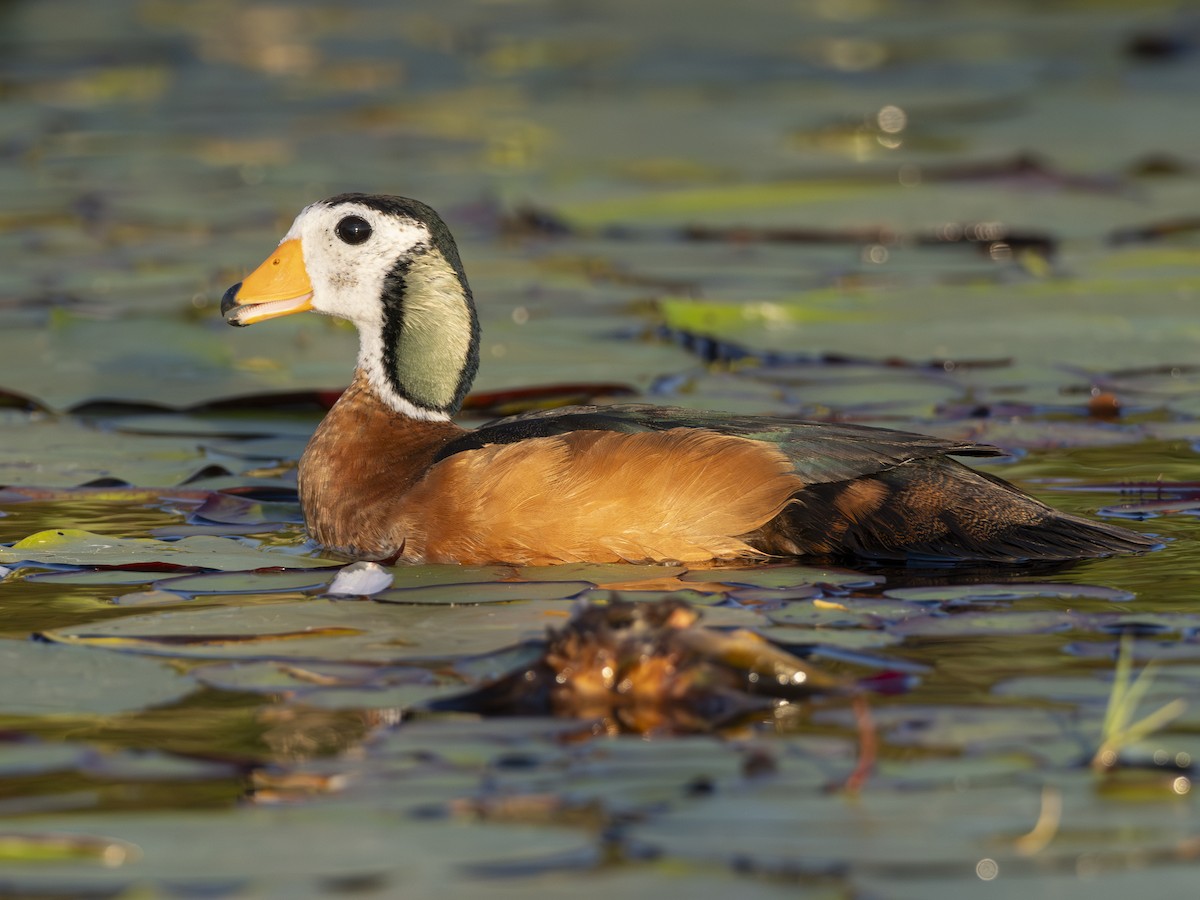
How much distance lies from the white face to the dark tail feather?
5.71ft

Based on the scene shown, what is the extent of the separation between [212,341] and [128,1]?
1424cm

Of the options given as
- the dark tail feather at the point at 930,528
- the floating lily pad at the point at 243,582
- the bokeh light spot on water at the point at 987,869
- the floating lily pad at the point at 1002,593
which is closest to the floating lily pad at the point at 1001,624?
the floating lily pad at the point at 1002,593

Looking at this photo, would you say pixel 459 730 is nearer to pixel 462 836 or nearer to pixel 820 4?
pixel 462 836

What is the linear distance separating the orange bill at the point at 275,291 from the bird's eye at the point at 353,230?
0.17 metres

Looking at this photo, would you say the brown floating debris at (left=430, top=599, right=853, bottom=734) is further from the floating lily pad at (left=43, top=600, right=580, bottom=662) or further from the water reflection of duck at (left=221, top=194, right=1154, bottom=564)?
the water reflection of duck at (left=221, top=194, right=1154, bottom=564)

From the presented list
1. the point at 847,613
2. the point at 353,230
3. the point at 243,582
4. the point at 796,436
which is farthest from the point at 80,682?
the point at 353,230

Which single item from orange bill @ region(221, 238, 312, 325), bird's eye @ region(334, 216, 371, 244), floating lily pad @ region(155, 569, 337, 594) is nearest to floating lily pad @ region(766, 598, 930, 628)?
floating lily pad @ region(155, 569, 337, 594)

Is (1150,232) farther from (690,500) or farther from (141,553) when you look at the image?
(141,553)

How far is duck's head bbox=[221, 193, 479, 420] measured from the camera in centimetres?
649

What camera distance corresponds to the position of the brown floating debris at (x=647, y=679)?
4148mm

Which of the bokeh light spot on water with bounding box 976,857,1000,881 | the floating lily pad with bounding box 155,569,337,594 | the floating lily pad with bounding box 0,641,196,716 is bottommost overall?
the floating lily pad with bounding box 0,641,196,716

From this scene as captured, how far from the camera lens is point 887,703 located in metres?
4.13

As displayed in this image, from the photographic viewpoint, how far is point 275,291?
658 centimetres

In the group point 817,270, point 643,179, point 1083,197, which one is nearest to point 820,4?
point 643,179
